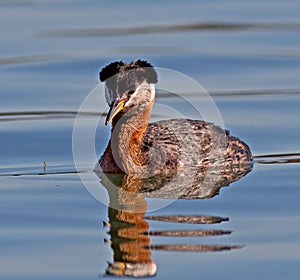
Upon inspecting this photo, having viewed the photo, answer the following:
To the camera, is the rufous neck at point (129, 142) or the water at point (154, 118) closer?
the water at point (154, 118)

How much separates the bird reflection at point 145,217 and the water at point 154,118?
0.09 meters

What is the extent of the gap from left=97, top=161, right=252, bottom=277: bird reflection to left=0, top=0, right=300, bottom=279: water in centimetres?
9

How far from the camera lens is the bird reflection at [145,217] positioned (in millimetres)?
11258

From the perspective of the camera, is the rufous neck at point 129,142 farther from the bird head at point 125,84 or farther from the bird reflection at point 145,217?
the bird head at point 125,84

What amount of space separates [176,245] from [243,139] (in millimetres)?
5201

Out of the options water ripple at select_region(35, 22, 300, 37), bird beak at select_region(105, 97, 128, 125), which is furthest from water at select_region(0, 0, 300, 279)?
bird beak at select_region(105, 97, 128, 125)

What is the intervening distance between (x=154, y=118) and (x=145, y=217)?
5.28 metres

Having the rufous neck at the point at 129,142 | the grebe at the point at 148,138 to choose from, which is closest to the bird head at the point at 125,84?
the grebe at the point at 148,138

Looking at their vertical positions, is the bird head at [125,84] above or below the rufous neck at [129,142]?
above

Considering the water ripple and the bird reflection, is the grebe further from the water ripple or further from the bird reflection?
the water ripple

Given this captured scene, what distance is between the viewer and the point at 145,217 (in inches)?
508

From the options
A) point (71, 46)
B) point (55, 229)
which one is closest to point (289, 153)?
point (55, 229)

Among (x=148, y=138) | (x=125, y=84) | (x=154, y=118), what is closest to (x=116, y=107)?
(x=125, y=84)

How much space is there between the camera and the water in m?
11.4
